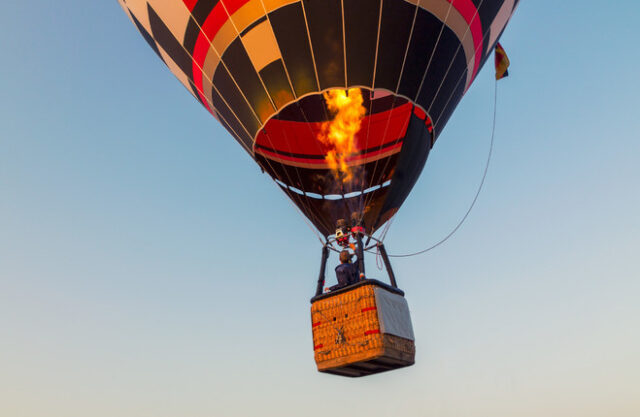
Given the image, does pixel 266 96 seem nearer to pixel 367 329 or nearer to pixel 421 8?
pixel 421 8

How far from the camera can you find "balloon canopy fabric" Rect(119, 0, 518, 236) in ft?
17.2

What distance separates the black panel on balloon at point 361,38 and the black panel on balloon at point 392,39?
0.08 meters

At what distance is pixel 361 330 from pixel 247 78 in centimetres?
311

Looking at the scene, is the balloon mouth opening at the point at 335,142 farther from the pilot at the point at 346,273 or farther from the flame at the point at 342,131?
the pilot at the point at 346,273

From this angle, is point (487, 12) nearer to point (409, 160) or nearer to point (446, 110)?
point (446, 110)

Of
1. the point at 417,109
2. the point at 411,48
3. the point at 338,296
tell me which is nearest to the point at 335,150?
the point at 417,109

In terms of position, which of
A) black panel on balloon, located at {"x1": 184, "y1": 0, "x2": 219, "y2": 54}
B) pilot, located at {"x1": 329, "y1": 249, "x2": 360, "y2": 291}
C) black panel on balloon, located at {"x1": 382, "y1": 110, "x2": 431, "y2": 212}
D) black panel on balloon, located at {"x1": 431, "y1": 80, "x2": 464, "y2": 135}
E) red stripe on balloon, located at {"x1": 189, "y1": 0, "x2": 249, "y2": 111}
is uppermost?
black panel on balloon, located at {"x1": 184, "y1": 0, "x2": 219, "y2": 54}

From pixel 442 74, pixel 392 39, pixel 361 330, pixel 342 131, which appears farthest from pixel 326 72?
pixel 361 330

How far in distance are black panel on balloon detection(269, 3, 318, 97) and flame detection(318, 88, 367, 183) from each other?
64cm

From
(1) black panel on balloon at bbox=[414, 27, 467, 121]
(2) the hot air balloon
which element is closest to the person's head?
(2) the hot air balloon

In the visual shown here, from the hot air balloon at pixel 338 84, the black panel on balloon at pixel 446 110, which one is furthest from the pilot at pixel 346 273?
the black panel on balloon at pixel 446 110

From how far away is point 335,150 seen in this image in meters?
6.54

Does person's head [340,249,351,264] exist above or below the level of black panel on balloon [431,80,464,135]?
below

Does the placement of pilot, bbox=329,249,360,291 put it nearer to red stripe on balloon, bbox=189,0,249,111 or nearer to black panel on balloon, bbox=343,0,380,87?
black panel on balloon, bbox=343,0,380,87
